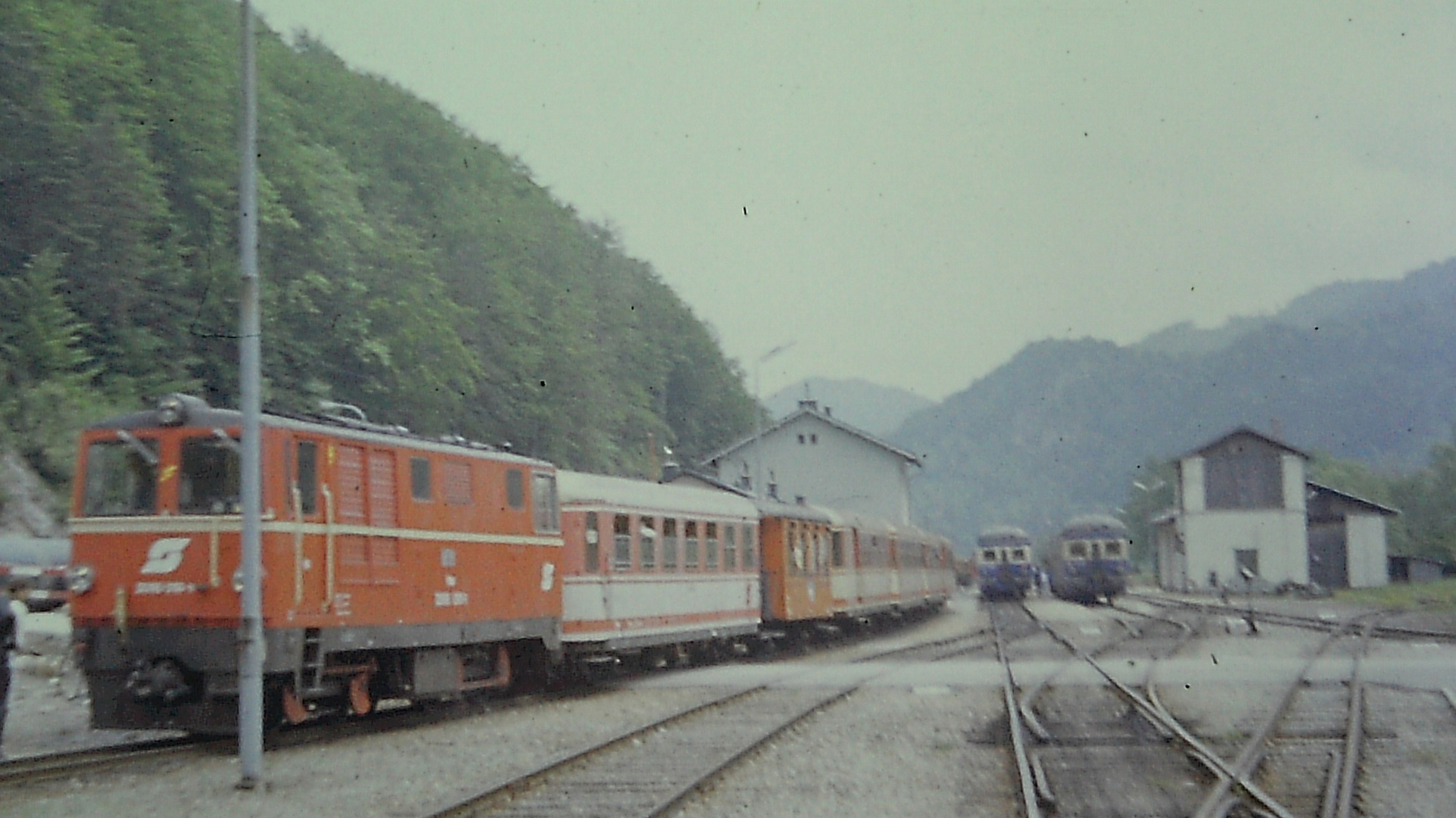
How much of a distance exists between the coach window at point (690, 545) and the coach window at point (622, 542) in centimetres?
213

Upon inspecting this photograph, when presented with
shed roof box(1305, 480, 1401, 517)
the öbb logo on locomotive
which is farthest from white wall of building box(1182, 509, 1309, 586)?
the öbb logo on locomotive

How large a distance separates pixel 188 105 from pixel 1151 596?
41900 mm

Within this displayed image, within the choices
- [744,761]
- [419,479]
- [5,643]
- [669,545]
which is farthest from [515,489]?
[5,643]

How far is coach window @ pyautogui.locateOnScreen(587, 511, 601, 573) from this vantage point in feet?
63.9

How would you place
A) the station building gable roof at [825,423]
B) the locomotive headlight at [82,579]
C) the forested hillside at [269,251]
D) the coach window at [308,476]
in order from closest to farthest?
the locomotive headlight at [82,579]
the coach window at [308,476]
the forested hillside at [269,251]
the station building gable roof at [825,423]

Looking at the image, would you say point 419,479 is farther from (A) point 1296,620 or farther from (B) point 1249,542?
(B) point 1249,542

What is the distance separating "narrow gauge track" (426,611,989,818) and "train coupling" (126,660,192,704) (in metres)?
3.32

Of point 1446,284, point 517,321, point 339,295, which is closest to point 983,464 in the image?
point 1446,284

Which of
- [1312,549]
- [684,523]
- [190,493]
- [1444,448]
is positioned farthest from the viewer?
[1444,448]

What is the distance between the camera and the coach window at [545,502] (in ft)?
57.8

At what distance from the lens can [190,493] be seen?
1280 cm

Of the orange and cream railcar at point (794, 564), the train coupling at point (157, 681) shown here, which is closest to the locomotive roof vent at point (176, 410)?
the train coupling at point (157, 681)

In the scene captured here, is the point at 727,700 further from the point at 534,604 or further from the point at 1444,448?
the point at 1444,448

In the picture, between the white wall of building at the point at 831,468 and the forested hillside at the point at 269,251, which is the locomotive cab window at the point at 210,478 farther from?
the white wall of building at the point at 831,468
